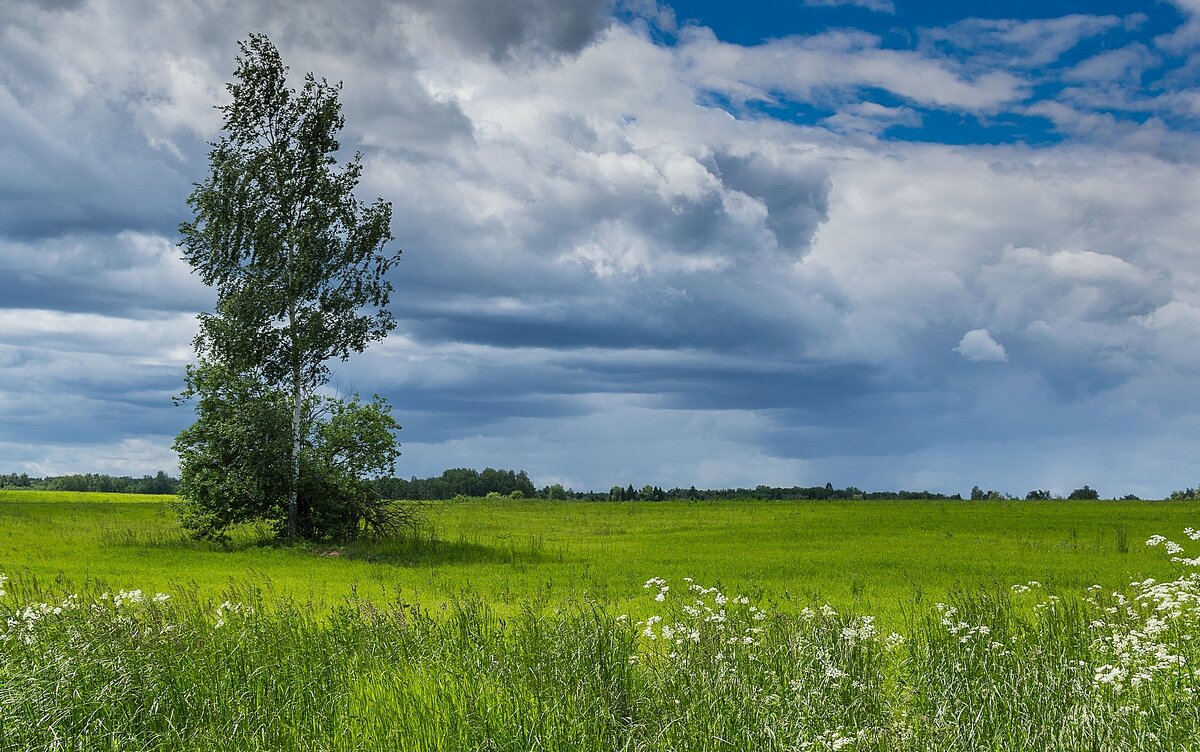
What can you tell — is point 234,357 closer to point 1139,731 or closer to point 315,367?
point 315,367

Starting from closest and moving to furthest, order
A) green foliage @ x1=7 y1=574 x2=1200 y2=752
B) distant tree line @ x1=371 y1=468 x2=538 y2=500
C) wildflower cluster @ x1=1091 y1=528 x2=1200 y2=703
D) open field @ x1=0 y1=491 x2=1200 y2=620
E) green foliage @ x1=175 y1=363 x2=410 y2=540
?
green foliage @ x1=7 y1=574 x2=1200 y2=752 < wildflower cluster @ x1=1091 y1=528 x2=1200 y2=703 < open field @ x1=0 y1=491 x2=1200 y2=620 < green foliage @ x1=175 y1=363 x2=410 y2=540 < distant tree line @ x1=371 y1=468 x2=538 y2=500

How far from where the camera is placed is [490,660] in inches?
441

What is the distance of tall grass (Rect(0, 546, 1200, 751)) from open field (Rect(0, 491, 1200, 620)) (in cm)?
255

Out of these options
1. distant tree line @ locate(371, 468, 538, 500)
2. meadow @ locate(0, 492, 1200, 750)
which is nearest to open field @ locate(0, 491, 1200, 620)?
meadow @ locate(0, 492, 1200, 750)

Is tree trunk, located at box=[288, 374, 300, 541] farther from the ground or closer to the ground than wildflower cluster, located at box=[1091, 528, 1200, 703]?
farther from the ground

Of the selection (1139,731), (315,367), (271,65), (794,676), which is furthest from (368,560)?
(1139,731)

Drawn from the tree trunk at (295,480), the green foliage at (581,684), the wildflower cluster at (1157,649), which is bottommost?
the green foliage at (581,684)

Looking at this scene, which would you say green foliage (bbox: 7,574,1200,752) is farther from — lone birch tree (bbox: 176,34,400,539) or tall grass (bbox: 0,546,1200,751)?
lone birch tree (bbox: 176,34,400,539)

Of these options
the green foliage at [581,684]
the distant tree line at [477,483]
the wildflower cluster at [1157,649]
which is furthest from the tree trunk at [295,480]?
the distant tree line at [477,483]

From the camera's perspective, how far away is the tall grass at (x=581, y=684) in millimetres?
9156

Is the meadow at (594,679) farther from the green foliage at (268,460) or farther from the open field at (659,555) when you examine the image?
the green foliage at (268,460)

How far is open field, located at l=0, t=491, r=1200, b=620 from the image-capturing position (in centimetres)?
2395

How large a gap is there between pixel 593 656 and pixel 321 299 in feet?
103

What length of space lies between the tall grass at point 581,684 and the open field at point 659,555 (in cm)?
255
